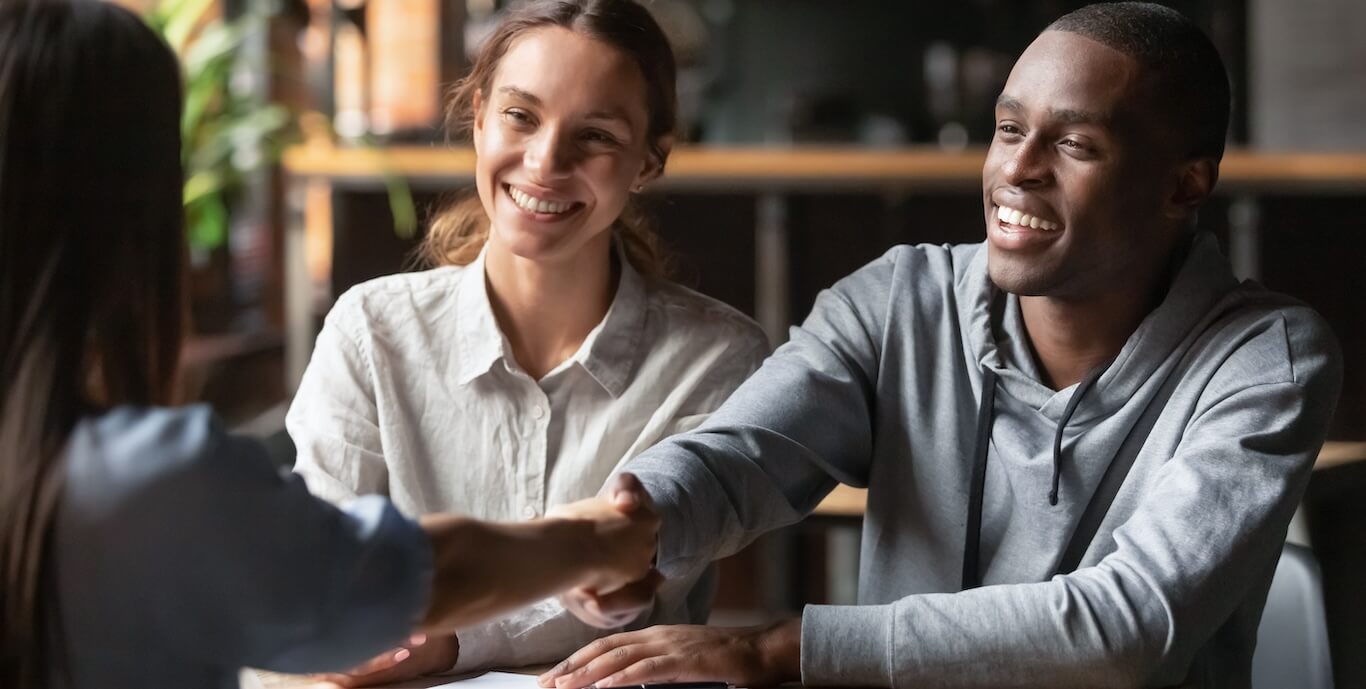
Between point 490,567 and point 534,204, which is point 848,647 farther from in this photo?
point 534,204

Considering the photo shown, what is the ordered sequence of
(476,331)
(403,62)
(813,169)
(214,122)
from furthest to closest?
1. (403,62)
2. (813,169)
3. (214,122)
4. (476,331)

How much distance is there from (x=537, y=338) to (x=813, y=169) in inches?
91.8

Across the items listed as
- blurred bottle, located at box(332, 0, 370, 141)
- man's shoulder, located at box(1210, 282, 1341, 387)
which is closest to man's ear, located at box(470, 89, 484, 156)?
man's shoulder, located at box(1210, 282, 1341, 387)

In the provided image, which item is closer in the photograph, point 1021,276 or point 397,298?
point 1021,276

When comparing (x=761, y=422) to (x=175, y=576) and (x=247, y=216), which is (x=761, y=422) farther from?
(x=247, y=216)

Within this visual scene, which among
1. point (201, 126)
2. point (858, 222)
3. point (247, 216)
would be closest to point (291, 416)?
point (201, 126)

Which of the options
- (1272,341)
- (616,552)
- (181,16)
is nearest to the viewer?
(616,552)

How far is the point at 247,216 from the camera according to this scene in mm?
4637

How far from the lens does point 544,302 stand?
5.25 feet

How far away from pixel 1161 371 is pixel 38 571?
965 mm

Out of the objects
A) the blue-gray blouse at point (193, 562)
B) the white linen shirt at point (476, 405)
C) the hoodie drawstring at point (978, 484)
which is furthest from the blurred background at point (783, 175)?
the blue-gray blouse at point (193, 562)

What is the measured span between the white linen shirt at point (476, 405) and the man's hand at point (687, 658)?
21cm

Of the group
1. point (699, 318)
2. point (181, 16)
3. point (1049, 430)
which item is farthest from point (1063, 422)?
point (181, 16)

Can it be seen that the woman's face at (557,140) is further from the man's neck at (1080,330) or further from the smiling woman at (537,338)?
the man's neck at (1080,330)
